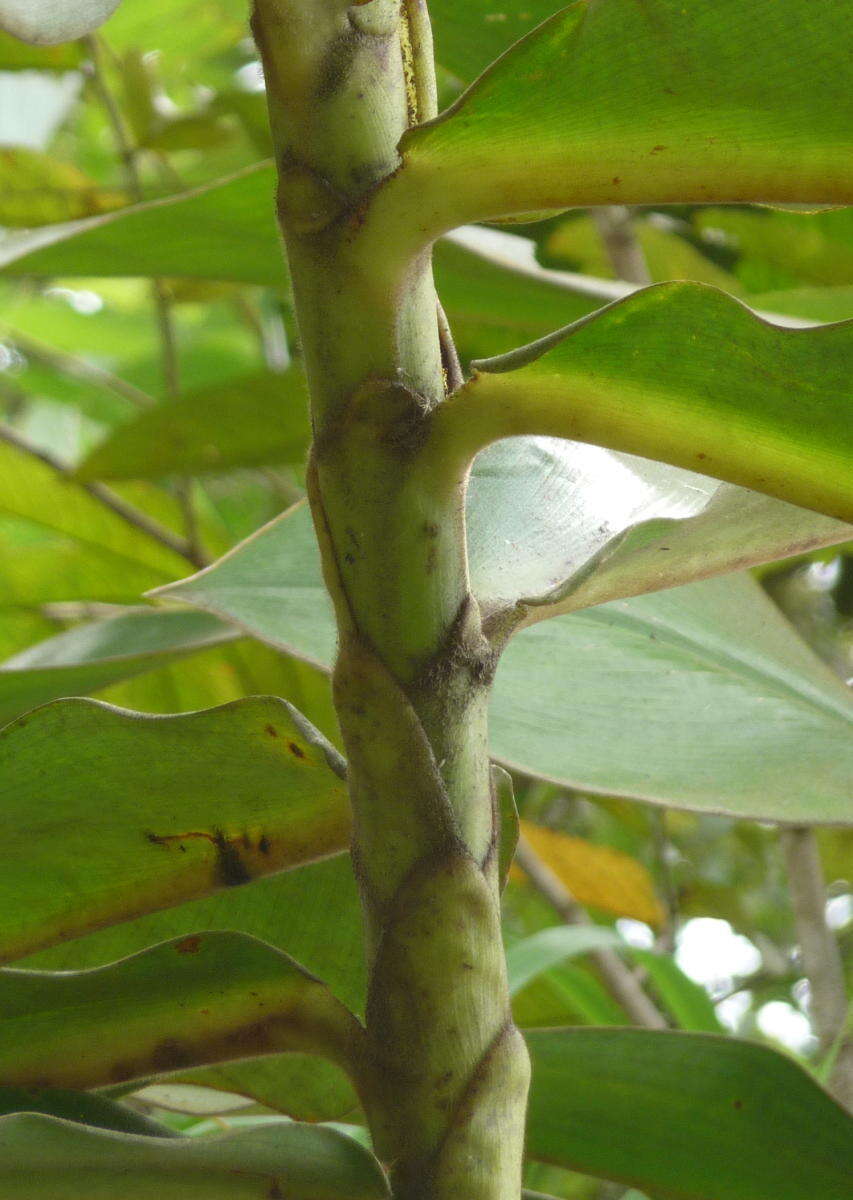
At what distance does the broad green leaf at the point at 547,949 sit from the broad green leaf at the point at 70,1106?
0.74 ft

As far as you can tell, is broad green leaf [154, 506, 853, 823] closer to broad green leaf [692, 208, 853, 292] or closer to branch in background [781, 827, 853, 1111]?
branch in background [781, 827, 853, 1111]

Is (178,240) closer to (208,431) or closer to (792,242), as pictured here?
(208,431)

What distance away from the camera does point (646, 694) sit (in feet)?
1.41

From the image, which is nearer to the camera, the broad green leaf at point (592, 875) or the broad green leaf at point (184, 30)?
the broad green leaf at point (592, 875)

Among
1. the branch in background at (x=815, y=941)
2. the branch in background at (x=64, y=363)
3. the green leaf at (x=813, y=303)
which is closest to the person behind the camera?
the green leaf at (x=813, y=303)

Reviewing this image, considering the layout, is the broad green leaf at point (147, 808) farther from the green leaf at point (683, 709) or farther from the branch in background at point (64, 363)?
the branch in background at point (64, 363)

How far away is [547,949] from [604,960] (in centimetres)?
29

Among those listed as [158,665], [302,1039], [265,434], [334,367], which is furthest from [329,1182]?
[265,434]

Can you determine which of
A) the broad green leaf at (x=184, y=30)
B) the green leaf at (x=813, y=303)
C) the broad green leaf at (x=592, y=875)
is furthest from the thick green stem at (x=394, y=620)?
the broad green leaf at (x=184, y=30)

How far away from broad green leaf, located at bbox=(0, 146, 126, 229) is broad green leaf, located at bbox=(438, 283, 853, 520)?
2.80 ft

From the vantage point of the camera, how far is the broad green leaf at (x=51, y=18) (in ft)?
0.81

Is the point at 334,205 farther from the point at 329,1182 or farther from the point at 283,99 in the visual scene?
the point at 329,1182

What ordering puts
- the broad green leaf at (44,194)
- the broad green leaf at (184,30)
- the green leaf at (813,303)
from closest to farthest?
the green leaf at (813,303) → the broad green leaf at (44,194) → the broad green leaf at (184,30)

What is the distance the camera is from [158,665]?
1.99 feet
